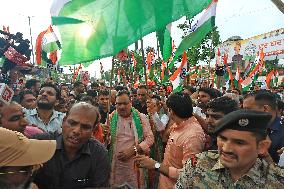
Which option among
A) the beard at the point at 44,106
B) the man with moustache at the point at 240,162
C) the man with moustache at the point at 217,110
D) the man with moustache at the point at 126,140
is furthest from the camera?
the beard at the point at 44,106

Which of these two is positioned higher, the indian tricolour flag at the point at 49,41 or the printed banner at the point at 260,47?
the printed banner at the point at 260,47

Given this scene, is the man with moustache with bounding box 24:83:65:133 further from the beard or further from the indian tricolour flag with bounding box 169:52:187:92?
the indian tricolour flag with bounding box 169:52:187:92

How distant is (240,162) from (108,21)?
188 centimetres

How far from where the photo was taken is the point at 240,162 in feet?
6.43

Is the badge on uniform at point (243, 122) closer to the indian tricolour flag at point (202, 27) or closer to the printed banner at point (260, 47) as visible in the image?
the indian tricolour flag at point (202, 27)

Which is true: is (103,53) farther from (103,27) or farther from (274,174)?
(274,174)

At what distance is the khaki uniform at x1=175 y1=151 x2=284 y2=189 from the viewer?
198 cm

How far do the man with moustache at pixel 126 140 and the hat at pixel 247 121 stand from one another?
2.35 m

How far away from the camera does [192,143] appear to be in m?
3.05

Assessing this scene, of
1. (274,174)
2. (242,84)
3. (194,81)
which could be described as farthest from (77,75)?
(274,174)

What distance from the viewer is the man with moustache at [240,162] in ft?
6.45

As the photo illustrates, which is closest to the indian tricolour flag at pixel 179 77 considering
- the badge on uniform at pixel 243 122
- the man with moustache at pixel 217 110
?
the man with moustache at pixel 217 110

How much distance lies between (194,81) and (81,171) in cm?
1622

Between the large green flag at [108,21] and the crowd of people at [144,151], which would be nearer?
the crowd of people at [144,151]
